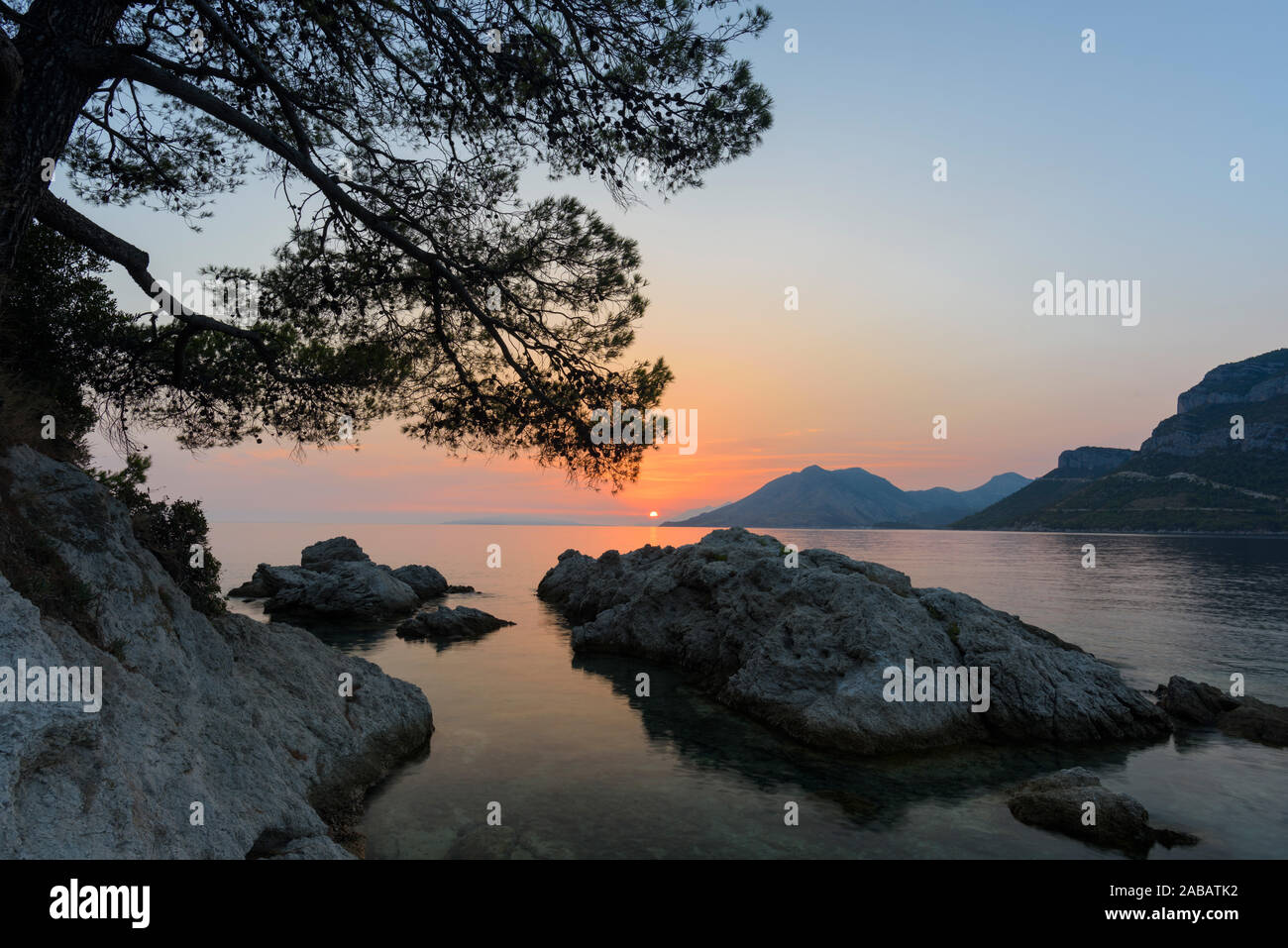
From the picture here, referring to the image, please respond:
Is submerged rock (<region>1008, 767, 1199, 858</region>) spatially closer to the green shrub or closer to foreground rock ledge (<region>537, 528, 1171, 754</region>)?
foreground rock ledge (<region>537, 528, 1171, 754</region>)

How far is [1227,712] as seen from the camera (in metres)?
19.3

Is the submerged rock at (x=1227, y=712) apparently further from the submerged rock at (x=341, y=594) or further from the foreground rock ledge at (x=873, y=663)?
the submerged rock at (x=341, y=594)

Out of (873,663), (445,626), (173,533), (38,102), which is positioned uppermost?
(38,102)

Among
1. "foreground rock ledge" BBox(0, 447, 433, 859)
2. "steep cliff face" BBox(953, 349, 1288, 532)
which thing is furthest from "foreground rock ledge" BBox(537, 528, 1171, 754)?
"steep cliff face" BBox(953, 349, 1288, 532)

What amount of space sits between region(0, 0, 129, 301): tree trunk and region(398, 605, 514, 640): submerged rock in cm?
2527

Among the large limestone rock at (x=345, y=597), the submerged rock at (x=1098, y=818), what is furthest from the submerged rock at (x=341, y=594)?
the submerged rock at (x=1098, y=818)

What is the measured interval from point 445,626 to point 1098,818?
26.9 m

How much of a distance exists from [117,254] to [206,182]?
13.5 ft

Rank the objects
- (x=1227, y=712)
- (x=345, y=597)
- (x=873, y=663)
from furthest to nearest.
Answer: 1. (x=345, y=597)
2. (x=1227, y=712)
3. (x=873, y=663)

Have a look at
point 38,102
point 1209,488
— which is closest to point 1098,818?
point 38,102

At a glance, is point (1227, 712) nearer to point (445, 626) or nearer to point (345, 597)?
point (445, 626)

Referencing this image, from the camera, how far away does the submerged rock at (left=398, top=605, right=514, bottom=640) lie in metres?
31.5

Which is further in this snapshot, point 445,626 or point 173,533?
point 445,626

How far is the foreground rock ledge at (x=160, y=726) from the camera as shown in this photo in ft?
18.2
